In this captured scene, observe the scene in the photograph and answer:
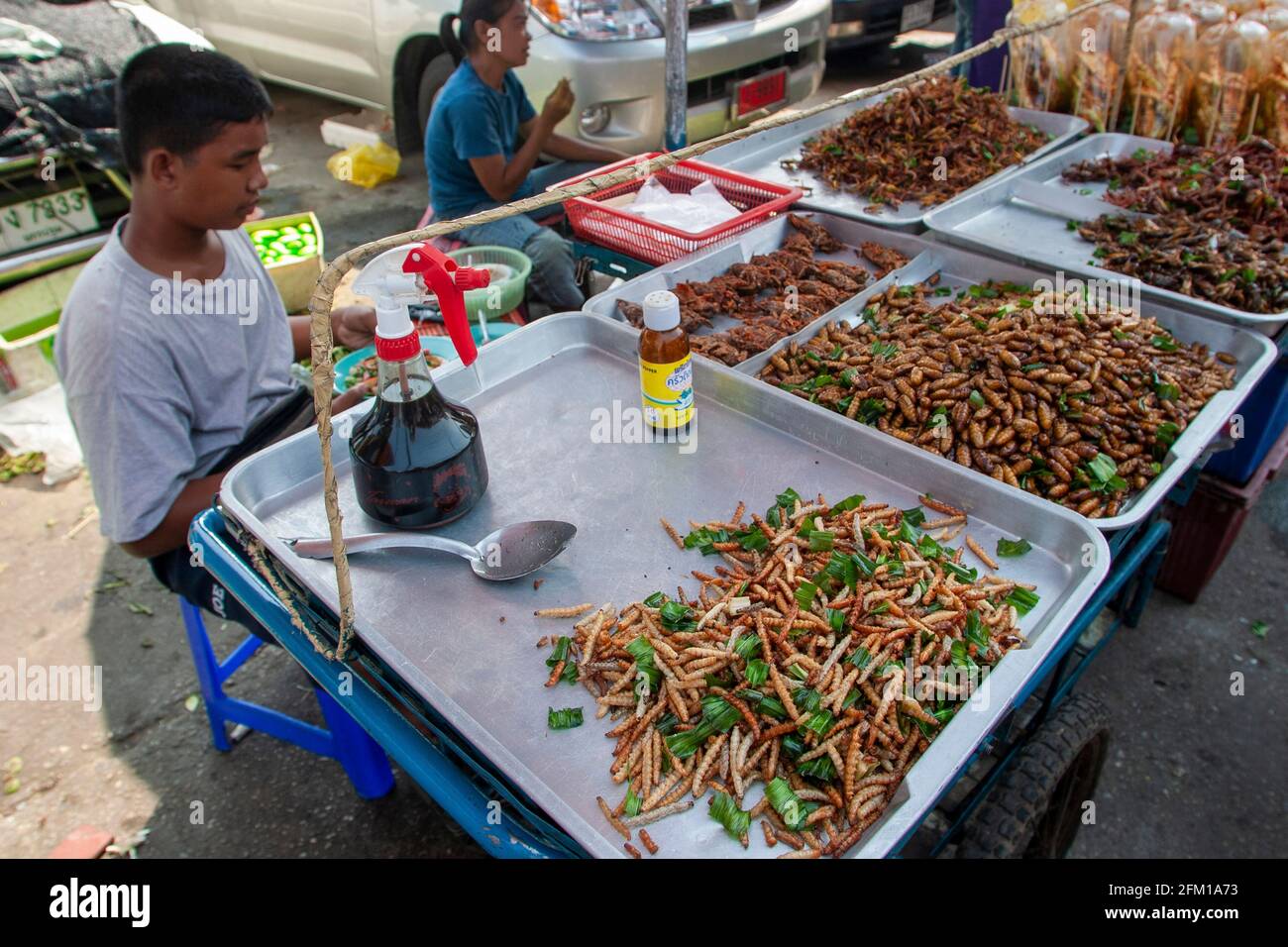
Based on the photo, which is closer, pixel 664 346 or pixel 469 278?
pixel 469 278

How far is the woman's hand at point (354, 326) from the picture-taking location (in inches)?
129

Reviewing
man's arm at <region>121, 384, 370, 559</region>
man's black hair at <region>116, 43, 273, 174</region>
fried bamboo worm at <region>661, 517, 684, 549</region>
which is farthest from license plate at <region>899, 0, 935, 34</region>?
fried bamboo worm at <region>661, 517, 684, 549</region>

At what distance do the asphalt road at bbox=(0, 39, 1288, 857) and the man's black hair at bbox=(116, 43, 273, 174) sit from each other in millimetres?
2231

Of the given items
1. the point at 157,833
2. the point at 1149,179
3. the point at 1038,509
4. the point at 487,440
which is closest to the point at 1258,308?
the point at 1149,179

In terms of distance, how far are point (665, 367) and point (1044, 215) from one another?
246 centimetres

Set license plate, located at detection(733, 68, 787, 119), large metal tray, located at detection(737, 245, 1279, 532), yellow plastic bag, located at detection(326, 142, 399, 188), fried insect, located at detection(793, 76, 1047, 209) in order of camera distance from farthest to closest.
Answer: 1. yellow plastic bag, located at detection(326, 142, 399, 188)
2. license plate, located at detection(733, 68, 787, 119)
3. fried insect, located at detection(793, 76, 1047, 209)
4. large metal tray, located at detection(737, 245, 1279, 532)

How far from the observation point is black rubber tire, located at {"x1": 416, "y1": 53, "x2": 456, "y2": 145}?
7.65 meters

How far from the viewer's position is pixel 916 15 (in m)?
10.1

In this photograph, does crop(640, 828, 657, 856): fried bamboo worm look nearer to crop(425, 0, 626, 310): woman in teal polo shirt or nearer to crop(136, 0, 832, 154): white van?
crop(425, 0, 626, 310): woman in teal polo shirt

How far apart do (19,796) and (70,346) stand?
1943 millimetres

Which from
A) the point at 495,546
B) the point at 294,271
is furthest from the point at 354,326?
the point at 294,271

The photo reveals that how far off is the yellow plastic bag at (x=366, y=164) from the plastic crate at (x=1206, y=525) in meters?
7.33

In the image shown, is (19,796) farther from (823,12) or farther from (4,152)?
(823,12)

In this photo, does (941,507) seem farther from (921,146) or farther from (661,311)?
(921,146)
